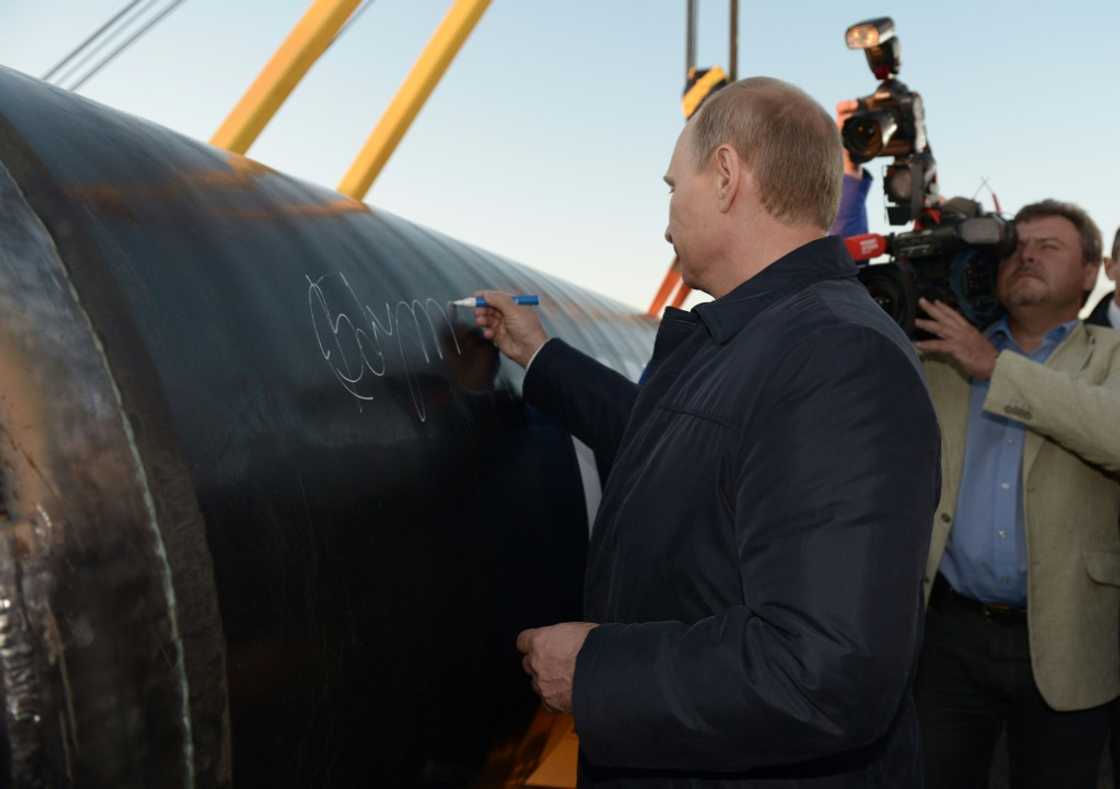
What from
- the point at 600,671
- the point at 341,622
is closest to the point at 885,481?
the point at 600,671

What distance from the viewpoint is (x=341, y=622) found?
126 centimetres

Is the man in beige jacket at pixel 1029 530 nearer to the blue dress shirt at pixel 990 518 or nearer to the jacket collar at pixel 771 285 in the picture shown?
the blue dress shirt at pixel 990 518

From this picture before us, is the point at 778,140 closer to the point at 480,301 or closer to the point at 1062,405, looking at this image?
the point at 480,301

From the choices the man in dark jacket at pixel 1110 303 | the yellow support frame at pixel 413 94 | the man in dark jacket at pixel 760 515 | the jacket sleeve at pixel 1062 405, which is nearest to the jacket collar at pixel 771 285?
the man in dark jacket at pixel 760 515

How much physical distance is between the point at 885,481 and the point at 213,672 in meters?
0.67

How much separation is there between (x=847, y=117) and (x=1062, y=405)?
145 centimetres

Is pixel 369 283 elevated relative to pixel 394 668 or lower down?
elevated

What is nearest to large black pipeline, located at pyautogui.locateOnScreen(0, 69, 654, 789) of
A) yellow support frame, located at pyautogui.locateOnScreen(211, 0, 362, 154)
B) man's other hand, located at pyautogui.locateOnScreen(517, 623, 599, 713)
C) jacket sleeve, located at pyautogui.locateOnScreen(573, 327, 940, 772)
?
man's other hand, located at pyautogui.locateOnScreen(517, 623, 599, 713)

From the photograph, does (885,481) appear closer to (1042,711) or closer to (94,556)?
(94,556)

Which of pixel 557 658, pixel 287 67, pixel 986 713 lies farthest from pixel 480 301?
pixel 287 67
